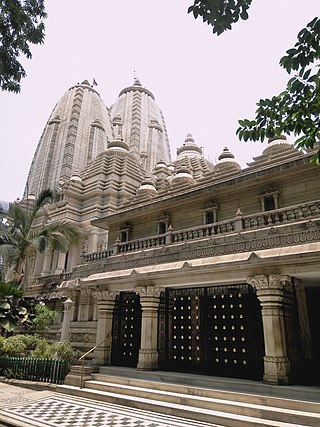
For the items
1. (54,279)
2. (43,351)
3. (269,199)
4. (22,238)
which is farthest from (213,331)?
(54,279)

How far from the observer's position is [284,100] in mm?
4648

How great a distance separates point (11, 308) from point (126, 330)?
6351 mm

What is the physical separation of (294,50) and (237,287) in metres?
7.95

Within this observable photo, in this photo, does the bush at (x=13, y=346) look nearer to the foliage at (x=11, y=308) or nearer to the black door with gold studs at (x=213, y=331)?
the foliage at (x=11, y=308)

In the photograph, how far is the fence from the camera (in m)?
11.5

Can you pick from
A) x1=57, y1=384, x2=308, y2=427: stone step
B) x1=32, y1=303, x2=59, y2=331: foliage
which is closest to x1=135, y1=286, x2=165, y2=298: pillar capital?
x1=57, y1=384, x2=308, y2=427: stone step

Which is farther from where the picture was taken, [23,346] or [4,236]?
[4,236]

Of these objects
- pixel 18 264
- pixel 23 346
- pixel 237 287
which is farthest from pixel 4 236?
pixel 237 287

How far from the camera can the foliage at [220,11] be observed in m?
4.39

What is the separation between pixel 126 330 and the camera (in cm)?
1255

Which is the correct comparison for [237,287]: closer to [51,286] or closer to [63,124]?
[51,286]

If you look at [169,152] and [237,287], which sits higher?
[169,152]

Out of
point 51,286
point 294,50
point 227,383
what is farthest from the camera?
point 51,286

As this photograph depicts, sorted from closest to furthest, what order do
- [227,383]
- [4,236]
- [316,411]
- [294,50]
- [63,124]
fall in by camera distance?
1. [294,50]
2. [316,411]
3. [227,383]
4. [4,236]
5. [63,124]
